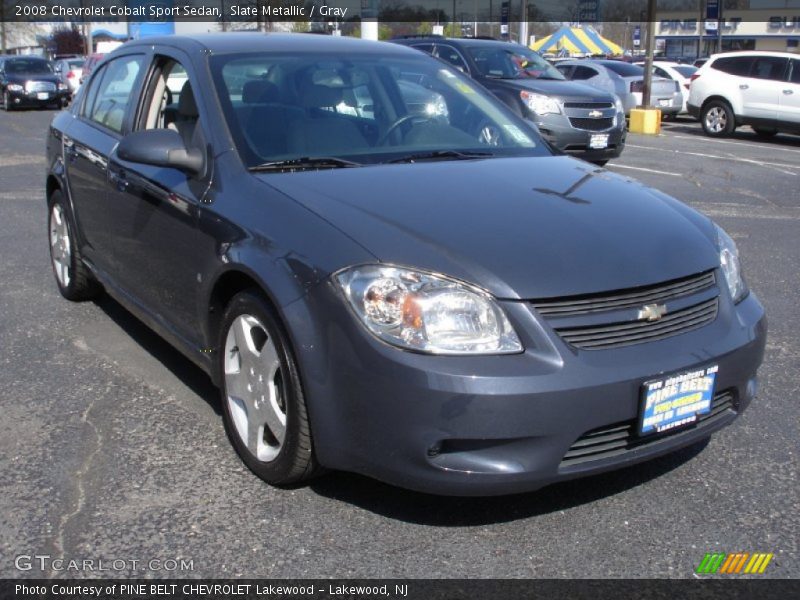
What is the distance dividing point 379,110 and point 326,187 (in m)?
0.93

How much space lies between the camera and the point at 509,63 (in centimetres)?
1284

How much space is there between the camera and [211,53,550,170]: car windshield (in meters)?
3.71

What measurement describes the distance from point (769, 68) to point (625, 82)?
140 inches

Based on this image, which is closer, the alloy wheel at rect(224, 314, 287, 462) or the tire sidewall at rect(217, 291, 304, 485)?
the tire sidewall at rect(217, 291, 304, 485)

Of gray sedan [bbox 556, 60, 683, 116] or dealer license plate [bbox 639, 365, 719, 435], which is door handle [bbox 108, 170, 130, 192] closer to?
dealer license plate [bbox 639, 365, 719, 435]

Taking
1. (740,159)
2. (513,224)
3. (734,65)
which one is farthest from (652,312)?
(734,65)

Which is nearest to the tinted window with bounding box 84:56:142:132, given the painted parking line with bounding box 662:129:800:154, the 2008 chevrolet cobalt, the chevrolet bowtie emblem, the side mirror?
the 2008 chevrolet cobalt

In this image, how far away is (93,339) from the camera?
5059 millimetres

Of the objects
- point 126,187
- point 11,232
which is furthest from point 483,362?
point 11,232

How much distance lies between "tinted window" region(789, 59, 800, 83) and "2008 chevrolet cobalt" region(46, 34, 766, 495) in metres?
14.4

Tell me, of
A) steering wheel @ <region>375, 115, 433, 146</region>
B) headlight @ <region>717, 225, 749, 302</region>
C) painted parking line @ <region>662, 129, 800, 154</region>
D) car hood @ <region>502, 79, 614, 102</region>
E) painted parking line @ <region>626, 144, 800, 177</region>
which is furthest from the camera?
painted parking line @ <region>662, 129, 800, 154</region>

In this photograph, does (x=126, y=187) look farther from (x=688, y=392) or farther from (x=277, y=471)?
(x=688, y=392)

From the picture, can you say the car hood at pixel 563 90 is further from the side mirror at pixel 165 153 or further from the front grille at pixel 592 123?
the side mirror at pixel 165 153

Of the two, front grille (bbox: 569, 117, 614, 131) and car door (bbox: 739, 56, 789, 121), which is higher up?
car door (bbox: 739, 56, 789, 121)
